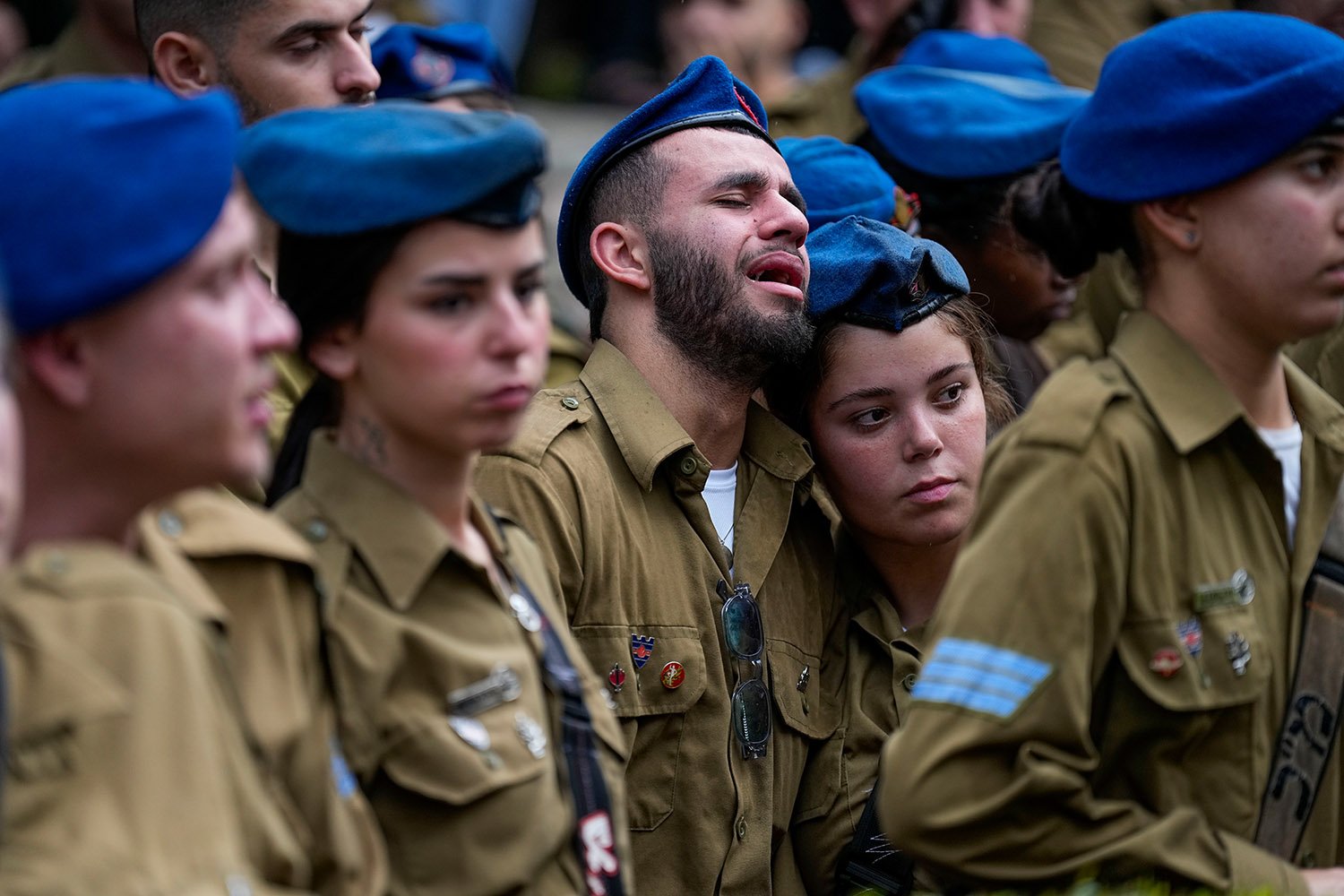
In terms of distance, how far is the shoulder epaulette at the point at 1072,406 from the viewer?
304cm

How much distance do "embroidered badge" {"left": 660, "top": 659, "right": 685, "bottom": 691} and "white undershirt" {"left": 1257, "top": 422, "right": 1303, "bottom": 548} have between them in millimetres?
1344

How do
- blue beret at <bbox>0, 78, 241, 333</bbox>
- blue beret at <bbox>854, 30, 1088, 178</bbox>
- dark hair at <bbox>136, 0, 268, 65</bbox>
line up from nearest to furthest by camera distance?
blue beret at <bbox>0, 78, 241, 333</bbox>
dark hair at <bbox>136, 0, 268, 65</bbox>
blue beret at <bbox>854, 30, 1088, 178</bbox>

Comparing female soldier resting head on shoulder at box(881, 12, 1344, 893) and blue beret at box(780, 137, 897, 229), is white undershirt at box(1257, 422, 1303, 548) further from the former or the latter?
blue beret at box(780, 137, 897, 229)

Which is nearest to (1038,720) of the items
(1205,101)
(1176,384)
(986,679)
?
(986,679)

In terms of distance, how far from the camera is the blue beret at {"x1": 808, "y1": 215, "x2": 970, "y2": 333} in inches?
169

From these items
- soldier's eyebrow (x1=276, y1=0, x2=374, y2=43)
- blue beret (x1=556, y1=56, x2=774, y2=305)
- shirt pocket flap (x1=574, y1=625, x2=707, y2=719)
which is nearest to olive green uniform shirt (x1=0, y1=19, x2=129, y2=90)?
soldier's eyebrow (x1=276, y1=0, x2=374, y2=43)

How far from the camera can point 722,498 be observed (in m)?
4.29

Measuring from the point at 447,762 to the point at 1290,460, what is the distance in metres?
1.69

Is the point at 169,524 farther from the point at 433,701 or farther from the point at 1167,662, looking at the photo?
the point at 1167,662

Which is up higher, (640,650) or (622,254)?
(622,254)

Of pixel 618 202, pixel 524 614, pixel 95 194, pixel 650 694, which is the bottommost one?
pixel 650 694

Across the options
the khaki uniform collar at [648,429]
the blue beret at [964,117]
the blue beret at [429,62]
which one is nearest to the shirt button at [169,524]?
the khaki uniform collar at [648,429]

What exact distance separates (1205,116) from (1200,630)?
0.90m

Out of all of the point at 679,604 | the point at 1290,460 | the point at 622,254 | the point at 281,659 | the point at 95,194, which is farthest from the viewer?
the point at 622,254
